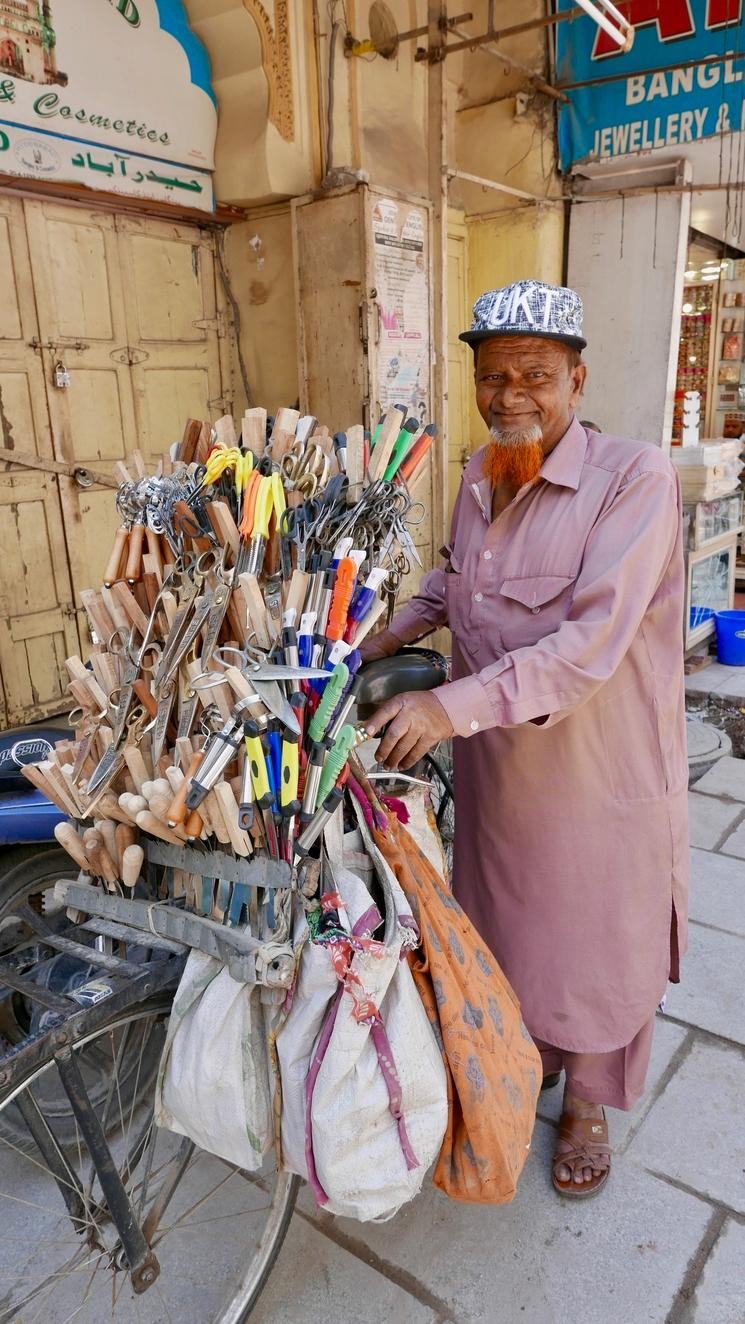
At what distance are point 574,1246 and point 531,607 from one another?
1.34m

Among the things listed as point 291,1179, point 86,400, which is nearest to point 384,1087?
point 291,1179

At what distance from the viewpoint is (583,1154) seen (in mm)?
1945

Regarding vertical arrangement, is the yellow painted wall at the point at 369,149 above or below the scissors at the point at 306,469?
above

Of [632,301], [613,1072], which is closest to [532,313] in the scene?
[613,1072]

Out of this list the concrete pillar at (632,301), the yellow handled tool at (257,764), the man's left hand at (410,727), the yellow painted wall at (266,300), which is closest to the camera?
the yellow handled tool at (257,764)

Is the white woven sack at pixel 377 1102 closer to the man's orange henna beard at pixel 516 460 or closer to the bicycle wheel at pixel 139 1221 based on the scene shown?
the bicycle wheel at pixel 139 1221

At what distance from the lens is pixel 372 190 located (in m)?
4.80

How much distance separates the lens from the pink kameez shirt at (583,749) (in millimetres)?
1597

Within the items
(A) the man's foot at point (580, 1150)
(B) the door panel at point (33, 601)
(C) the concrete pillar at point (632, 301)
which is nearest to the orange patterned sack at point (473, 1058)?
(A) the man's foot at point (580, 1150)

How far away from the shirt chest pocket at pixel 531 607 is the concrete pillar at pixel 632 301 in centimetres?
428

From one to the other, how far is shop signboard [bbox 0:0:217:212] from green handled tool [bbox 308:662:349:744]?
3855mm

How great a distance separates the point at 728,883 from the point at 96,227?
4.39 m

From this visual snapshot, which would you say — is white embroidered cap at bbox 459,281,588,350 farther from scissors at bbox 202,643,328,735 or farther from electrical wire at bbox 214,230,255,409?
electrical wire at bbox 214,230,255,409

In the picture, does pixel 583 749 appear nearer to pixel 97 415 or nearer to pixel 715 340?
pixel 97 415
